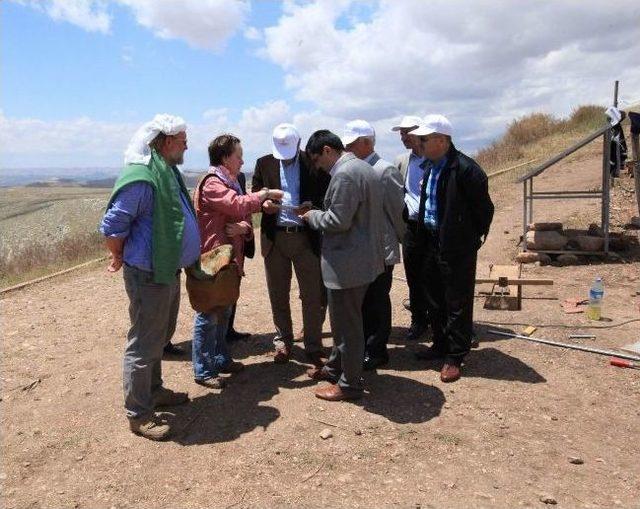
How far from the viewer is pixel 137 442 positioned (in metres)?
3.39

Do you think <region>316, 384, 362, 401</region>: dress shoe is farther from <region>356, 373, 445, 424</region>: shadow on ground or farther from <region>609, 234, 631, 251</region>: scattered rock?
<region>609, 234, 631, 251</region>: scattered rock

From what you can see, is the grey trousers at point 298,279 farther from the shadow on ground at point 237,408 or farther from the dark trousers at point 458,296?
the dark trousers at point 458,296

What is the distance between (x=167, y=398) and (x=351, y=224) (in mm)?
1786

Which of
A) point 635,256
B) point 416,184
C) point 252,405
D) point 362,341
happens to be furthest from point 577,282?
point 252,405

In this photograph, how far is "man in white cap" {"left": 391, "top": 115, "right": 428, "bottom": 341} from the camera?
15.5 ft

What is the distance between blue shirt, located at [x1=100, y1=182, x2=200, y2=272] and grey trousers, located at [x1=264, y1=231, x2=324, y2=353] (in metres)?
1.02

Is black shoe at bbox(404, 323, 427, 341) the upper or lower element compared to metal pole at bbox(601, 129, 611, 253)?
lower

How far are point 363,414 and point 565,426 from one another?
1.27 meters

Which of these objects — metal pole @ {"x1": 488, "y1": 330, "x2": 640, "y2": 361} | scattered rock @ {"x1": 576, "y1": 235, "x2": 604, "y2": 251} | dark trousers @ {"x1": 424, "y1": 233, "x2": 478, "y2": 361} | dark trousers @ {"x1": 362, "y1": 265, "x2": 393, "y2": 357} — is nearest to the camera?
dark trousers @ {"x1": 424, "y1": 233, "x2": 478, "y2": 361}

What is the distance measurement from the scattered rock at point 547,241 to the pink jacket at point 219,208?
202 inches

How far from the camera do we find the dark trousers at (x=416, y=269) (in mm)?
4633

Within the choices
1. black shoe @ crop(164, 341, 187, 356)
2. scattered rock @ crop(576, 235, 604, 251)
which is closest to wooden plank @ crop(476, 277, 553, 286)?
scattered rock @ crop(576, 235, 604, 251)

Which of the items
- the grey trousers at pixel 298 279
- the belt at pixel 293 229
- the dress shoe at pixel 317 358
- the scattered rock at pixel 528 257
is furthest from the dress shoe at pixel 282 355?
the scattered rock at pixel 528 257

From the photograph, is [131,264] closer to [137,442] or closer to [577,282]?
[137,442]
